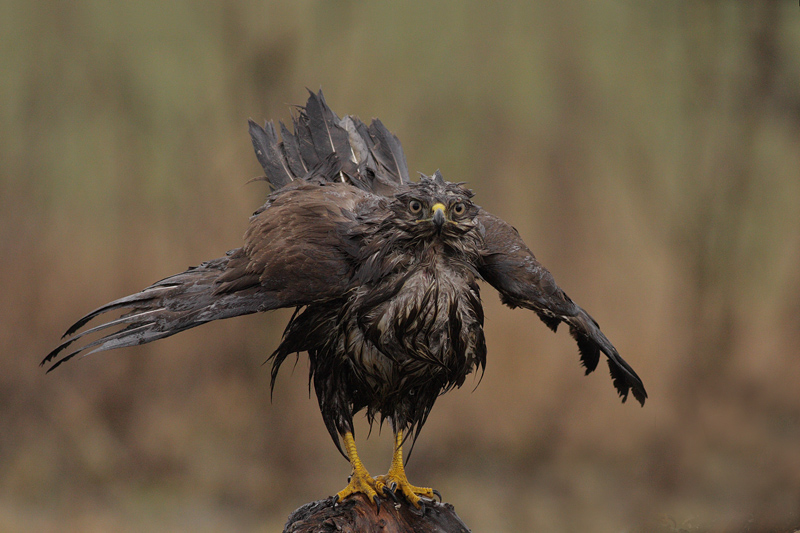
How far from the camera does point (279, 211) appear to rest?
370 cm

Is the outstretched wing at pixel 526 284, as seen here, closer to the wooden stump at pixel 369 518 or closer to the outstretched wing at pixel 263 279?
the outstretched wing at pixel 263 279

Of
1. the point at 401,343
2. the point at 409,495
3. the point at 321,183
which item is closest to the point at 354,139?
the point at 321,183

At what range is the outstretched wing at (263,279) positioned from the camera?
10.9ft

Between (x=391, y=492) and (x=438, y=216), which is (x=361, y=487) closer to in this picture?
(x=391, y=492)

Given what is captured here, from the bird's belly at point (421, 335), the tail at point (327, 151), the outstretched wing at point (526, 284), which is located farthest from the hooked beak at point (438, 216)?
the tail at point (327, 151)

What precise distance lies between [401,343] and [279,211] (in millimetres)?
922

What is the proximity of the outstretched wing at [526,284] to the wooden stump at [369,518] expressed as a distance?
117cm

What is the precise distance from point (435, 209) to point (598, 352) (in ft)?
4.66

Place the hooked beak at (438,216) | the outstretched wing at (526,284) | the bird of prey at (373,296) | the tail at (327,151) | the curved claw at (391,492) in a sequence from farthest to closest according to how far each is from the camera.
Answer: the tail at (327,151), the curved claw at (391,492), the outstretched wing at (526,284), the bird of prey at (373,296), the hooked beak at (438,216)

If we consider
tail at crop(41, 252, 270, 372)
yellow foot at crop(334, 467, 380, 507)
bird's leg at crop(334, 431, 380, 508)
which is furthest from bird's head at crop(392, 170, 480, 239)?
yellow foot at crop(334, 467, 380, 507)

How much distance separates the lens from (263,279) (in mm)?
3395

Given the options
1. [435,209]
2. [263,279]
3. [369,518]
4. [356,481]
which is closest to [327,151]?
[263,279]

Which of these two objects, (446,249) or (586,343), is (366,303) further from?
(586,343)

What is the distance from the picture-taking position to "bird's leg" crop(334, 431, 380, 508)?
3748 mm
